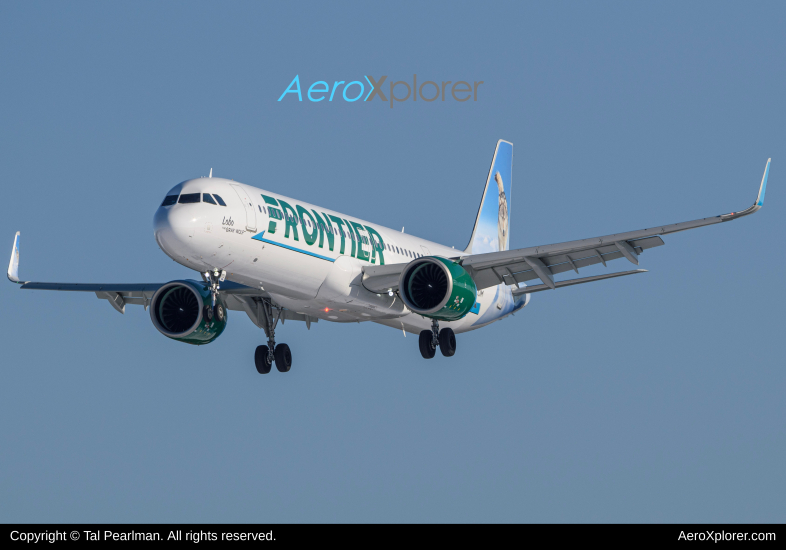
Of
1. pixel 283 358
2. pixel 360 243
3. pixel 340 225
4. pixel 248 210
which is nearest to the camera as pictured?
pixel 248 210

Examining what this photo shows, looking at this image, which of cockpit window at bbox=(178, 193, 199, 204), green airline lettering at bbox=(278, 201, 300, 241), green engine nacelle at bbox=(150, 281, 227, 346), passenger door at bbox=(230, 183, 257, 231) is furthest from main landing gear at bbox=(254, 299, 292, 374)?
cockpit window at bbox=(178, 193, 199, 204)

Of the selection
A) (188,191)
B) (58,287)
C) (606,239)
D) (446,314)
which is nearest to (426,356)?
(446,314)

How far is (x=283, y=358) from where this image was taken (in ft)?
139

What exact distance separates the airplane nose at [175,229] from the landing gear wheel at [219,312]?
6.73 m

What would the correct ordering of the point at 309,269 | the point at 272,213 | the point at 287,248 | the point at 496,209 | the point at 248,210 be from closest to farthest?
the point at 248,210 < the point at 272,213 < the point at 287,248 < the point at 309,269 < the point at 496,209

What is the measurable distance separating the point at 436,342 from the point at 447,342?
0.43 metres

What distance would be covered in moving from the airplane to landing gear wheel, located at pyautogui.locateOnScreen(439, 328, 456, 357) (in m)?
0.05

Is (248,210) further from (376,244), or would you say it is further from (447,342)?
(447,342)

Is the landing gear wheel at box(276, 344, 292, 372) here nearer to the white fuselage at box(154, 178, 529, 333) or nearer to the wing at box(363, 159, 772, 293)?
the white fuselage at box(154, 178, 529, 333)

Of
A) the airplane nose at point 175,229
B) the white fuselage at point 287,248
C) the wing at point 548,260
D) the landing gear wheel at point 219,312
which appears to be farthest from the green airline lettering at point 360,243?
the airplane nose at point 175,229

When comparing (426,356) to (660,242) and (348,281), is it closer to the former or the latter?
(348,281)

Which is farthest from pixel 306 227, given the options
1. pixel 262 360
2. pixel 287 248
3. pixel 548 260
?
pixel 548 260

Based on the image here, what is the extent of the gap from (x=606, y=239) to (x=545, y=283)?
11.0 ft

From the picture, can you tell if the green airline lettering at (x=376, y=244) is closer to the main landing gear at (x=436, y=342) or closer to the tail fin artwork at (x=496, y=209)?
the main landing gear at (x=436, y=342)
